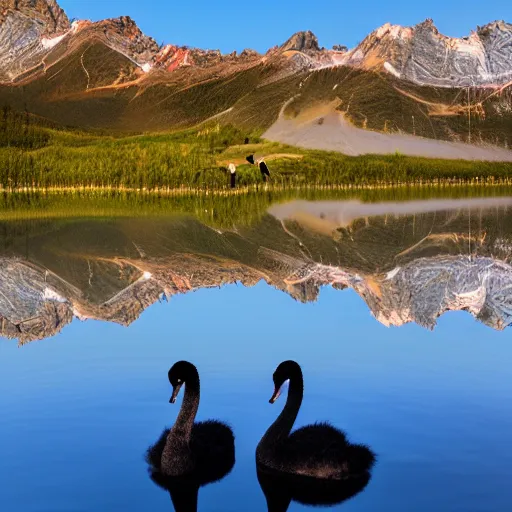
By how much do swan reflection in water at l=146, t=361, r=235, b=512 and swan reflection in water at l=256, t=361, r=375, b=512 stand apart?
294mm

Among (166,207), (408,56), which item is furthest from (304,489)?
(408,56)

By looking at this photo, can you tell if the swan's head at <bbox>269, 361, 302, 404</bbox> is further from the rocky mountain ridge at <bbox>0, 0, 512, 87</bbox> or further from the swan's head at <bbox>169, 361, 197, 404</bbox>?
the rocky mountain ridge at <bbox>0, 0, 512, 87</bbox>

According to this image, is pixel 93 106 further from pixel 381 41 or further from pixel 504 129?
pixel 504 129

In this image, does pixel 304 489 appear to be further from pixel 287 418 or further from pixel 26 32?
pixel 26 32

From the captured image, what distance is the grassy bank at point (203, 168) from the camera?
48.7 metres

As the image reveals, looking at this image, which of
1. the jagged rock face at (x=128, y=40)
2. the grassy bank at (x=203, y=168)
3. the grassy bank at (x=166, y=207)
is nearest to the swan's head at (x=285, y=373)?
the grassy bank at (x=166, y=207)

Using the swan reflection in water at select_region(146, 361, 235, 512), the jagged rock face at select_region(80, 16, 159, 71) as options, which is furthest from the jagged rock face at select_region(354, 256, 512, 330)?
the jagged rock face at select_region(80, 16, 159, 71)

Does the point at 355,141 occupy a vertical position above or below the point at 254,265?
above

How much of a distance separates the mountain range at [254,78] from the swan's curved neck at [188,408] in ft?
263

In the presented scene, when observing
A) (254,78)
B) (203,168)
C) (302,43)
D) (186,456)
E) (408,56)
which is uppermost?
(302,43)

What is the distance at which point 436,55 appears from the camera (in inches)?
3868

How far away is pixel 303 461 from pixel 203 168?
43.0 metres

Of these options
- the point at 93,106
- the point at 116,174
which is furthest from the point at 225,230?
the point at 93,106

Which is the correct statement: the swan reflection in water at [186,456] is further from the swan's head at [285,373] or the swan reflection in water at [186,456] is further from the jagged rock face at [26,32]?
the jagged rock face at [26,32]
